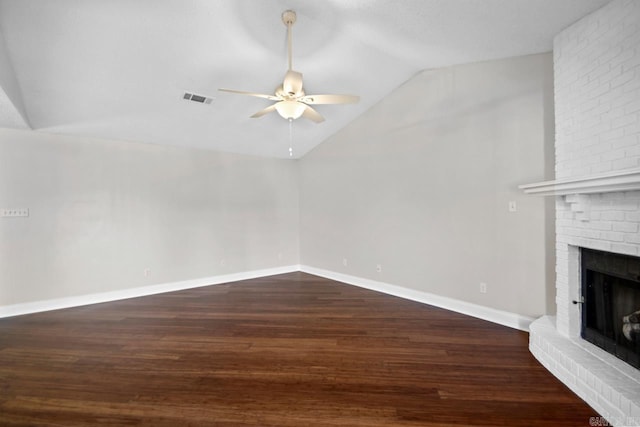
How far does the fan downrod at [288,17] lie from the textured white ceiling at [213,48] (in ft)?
0.16

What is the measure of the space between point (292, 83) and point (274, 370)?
2.41 meters

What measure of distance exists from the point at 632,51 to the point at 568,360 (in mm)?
2150

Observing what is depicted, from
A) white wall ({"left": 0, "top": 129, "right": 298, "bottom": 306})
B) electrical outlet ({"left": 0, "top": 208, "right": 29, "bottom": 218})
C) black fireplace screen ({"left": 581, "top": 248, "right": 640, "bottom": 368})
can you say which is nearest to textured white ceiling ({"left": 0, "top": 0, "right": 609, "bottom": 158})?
white wall ({"left": 0, "top": 129, "right": 298, "bottom": 306})

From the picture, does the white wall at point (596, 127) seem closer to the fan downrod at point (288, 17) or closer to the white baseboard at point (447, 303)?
the white baseboard at point (447, 303)

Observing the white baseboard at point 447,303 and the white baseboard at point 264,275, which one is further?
the white baseboard at point 264,275

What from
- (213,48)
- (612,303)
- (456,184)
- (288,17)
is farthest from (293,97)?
(612,303)

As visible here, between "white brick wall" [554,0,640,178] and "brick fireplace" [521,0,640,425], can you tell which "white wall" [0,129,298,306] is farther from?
"white brick wall" [554,0,640,178]

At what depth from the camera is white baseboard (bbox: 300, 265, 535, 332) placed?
3.04 metres

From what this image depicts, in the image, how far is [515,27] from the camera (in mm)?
2479

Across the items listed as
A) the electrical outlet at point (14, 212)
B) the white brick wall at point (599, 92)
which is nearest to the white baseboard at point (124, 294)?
the electrical outlet at point (14, 212)

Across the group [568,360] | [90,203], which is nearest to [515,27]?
[568,360]

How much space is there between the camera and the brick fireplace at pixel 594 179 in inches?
71.5

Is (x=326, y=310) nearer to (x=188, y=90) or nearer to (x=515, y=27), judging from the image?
(x=188, y=90)

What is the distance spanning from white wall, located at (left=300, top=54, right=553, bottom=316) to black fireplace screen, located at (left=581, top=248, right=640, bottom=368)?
57cm
